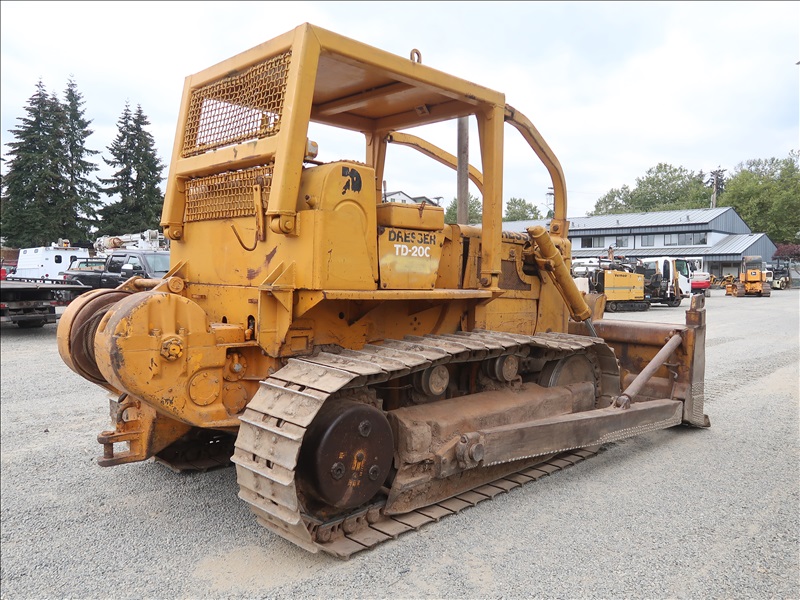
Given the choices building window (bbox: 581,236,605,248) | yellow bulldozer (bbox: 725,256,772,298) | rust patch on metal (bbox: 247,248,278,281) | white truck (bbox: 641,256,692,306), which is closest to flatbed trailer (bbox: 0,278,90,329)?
rust patch on metal (bbox: 247,248,278,281)

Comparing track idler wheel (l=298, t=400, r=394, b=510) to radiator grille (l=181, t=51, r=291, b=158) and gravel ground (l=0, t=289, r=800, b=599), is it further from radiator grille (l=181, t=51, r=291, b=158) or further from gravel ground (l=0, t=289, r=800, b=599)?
radiator grille (l=181, t=51, r=291, b=158)

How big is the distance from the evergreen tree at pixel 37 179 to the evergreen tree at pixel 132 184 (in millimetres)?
4111

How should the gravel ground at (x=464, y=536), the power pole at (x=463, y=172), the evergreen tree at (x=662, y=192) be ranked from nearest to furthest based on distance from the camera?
the gravel ground at (x=464, y=536) < the power pole at (x=463, y=172) < the evergreen tree at (x=662, y=192)

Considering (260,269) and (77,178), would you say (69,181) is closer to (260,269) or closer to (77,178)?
(77,178)

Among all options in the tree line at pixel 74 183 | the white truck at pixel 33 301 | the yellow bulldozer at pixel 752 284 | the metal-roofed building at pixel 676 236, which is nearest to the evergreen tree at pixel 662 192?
the metal-roofed building at pixel 676 236

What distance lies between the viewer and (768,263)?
1923 inches

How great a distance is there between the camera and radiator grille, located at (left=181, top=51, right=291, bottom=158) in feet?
13.3

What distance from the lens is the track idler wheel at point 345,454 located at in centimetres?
355

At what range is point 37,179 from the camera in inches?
1059

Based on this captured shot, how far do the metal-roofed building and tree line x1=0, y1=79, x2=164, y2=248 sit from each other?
27.1 m

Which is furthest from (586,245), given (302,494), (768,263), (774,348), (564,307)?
(302,494)

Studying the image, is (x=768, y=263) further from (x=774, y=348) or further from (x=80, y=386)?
(x=80, y=386)

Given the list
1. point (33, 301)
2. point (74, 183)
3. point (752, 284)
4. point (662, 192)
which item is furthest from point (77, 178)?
point (662, 192)

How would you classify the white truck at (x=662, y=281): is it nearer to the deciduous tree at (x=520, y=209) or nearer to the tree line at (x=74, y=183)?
the tree line at (x=74, y=183)
